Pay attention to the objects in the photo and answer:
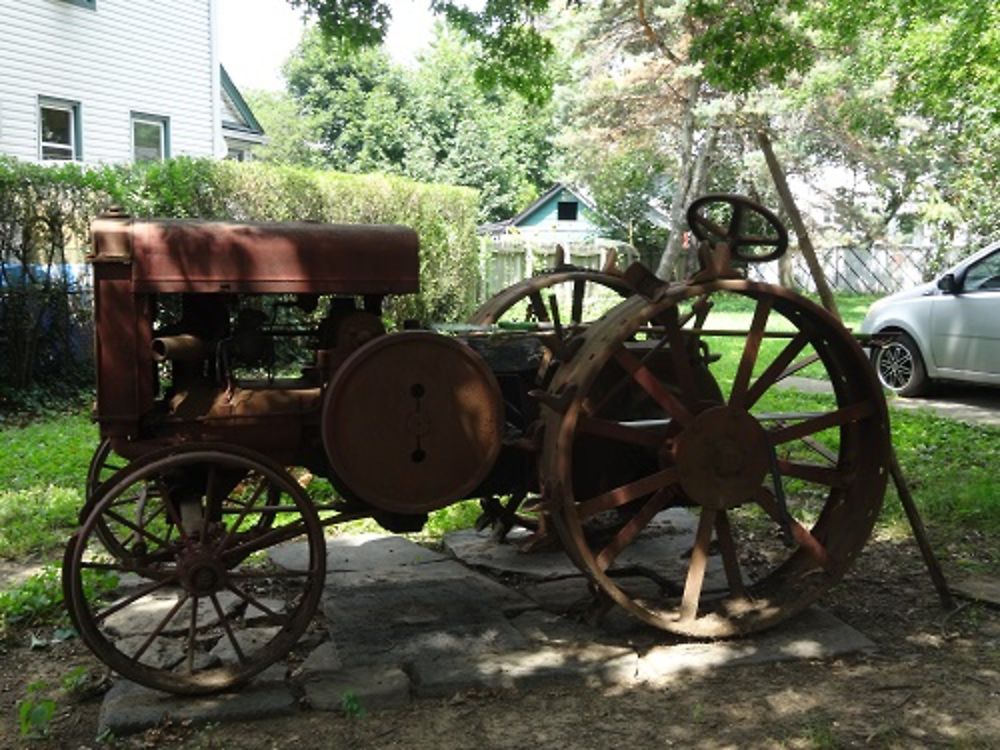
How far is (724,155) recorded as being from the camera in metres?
29.1

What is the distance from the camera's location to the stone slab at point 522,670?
13.3 feet

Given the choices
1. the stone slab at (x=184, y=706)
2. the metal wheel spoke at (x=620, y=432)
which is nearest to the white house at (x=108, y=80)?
the stone slab at (x=184, y=706)

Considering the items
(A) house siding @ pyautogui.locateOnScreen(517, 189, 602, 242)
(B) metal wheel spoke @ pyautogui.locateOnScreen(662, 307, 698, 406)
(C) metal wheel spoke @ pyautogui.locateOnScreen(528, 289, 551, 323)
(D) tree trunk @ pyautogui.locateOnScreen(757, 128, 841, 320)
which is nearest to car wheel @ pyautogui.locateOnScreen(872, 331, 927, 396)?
(C) metal wheel spoke @ pyautogui.locateOnScreen(528, 289, 551, 323)

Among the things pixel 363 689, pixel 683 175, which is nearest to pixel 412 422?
pixel 363 689

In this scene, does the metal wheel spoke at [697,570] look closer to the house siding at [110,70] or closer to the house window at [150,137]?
the house siding at [110,70]

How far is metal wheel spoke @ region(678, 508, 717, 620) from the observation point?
4457 millimetres

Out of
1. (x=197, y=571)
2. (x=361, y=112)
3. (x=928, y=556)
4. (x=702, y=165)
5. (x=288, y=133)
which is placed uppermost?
(x=288, y=133)

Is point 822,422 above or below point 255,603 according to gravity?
above

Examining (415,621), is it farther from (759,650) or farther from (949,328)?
(949,328)

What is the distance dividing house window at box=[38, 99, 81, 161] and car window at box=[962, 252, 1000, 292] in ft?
43.7

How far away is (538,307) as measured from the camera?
6.23 m

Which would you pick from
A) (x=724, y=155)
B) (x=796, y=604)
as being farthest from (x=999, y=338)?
(x=724, y=155)

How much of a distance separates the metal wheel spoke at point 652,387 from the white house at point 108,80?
1375 centimetres

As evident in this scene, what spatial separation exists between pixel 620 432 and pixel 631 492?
261 mm
